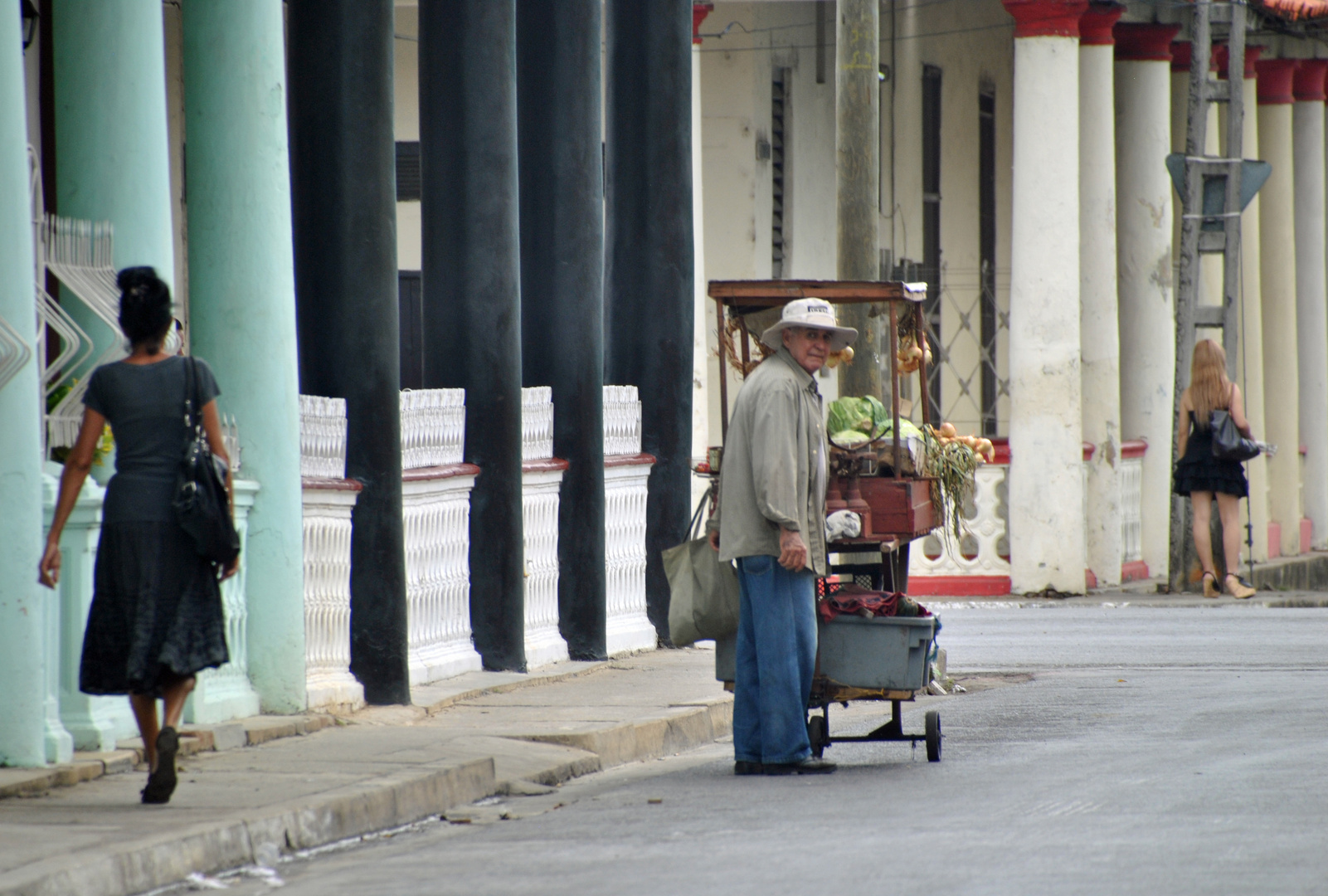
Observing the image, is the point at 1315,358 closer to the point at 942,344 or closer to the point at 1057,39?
→ the point at 942,344

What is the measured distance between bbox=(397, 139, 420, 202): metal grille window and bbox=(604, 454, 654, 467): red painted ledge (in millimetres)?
7331

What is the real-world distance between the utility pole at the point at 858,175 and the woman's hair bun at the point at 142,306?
5.80m

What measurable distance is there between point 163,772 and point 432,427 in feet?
14.0

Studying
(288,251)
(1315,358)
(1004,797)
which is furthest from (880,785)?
(1315,358)

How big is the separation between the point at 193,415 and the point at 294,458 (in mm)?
2279

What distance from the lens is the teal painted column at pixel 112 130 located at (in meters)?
9.16

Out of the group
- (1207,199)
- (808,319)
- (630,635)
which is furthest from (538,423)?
(1207,199)

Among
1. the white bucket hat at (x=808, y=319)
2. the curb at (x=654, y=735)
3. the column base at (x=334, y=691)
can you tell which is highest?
the white bucket hat at (x=808, y=319)

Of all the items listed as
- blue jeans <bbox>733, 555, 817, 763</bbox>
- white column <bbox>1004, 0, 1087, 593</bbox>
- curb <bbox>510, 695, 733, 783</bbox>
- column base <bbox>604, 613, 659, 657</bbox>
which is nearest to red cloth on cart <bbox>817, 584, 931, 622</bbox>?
blue jeans <bbox>733, 555, 817, 763</bbox>

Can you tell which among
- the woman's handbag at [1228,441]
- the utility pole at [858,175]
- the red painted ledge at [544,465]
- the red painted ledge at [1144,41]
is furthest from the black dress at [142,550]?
the red painted ledge at [1144,41]

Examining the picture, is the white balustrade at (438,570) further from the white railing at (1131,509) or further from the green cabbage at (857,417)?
the white railing at (1131,509)

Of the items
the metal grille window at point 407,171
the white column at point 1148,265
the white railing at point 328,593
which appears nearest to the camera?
the white railing at point 328,593

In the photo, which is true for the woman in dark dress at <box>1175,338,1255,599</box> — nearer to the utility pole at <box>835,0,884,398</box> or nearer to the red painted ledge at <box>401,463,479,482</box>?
the utility pole at <box>835,0,884,398</box>

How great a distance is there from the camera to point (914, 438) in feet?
33.8
